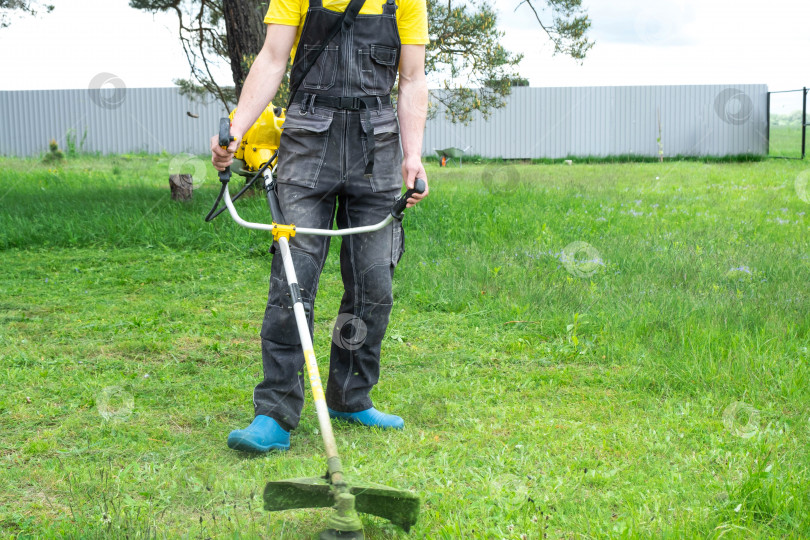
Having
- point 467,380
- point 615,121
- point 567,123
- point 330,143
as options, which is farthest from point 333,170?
point 615,121

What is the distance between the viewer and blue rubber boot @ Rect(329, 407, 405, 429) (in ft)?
10.0

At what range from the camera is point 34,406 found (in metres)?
3.29

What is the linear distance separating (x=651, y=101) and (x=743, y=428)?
19313 millimetres

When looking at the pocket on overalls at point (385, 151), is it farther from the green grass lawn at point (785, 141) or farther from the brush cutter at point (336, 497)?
the green grass lawn at point (785, 141)

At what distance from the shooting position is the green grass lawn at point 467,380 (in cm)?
232

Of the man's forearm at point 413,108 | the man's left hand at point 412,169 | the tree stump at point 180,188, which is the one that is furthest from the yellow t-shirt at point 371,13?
the tree stump at point 180,188

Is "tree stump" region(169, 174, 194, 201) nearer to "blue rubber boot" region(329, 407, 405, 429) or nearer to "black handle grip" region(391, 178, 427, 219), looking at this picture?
"blue rubber boot" region(329, 407, 405, 429)

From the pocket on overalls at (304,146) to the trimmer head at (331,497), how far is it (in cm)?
115

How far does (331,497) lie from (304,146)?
1290 mm

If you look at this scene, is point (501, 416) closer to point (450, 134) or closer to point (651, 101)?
point (450, 134)

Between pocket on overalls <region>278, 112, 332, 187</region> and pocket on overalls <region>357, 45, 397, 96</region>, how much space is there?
0.20m

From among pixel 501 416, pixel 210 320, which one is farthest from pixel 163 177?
pixel 501 416

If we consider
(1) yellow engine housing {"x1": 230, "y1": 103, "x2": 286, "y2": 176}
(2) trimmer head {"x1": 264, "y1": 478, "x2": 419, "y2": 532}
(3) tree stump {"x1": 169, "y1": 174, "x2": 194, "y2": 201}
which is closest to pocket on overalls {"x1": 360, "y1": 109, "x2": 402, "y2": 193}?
(1) yellow engine housing {"x1": 230, "y1": 103, "x2": 286, "y2": 176}

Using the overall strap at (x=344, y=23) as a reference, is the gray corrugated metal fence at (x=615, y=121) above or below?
above
